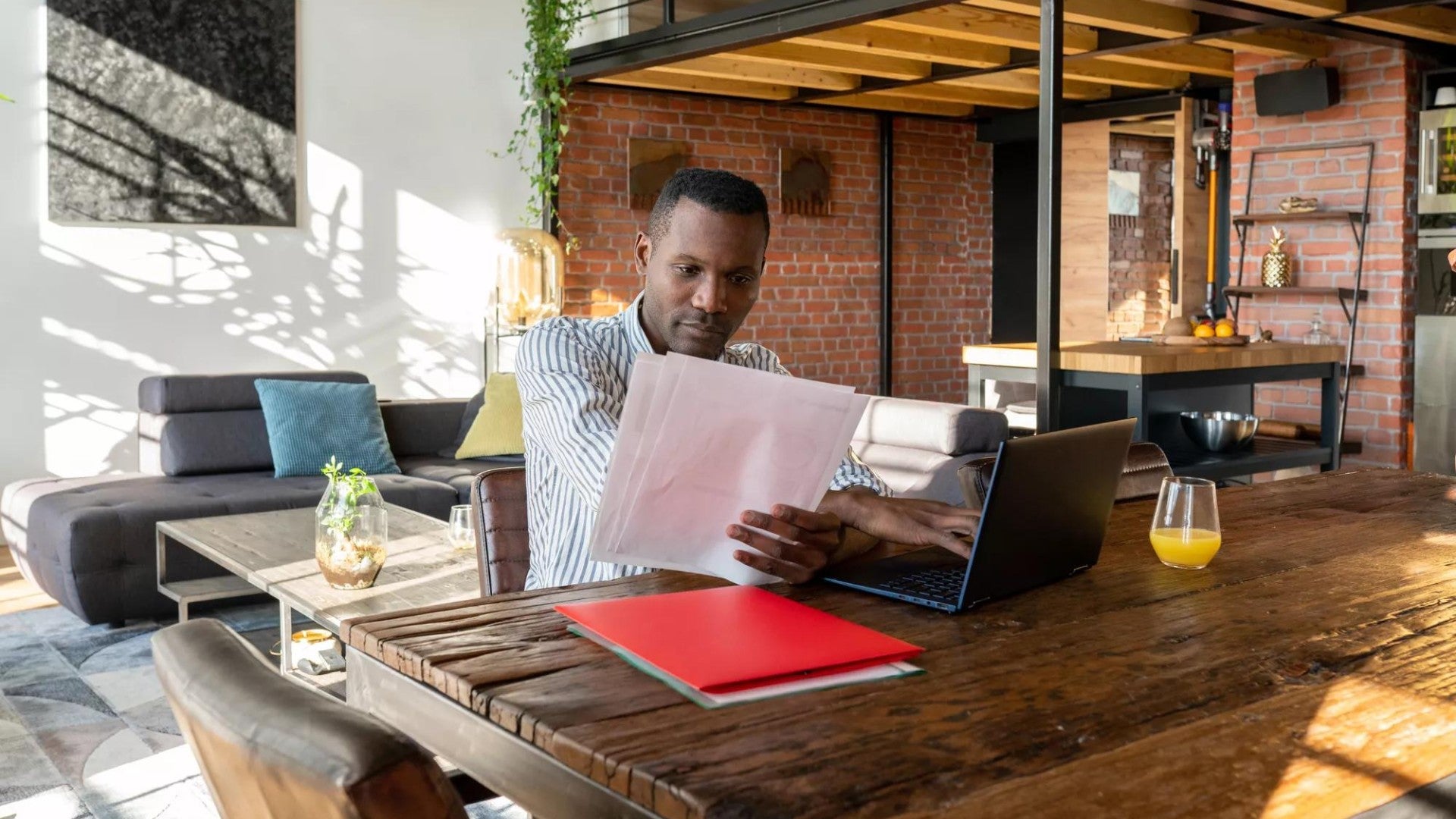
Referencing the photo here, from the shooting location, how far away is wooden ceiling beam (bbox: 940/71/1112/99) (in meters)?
7.22

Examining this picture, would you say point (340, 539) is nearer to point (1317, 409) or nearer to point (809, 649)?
point (809, 649)

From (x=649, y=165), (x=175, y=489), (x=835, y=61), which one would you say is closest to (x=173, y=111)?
(x=175, y=489)

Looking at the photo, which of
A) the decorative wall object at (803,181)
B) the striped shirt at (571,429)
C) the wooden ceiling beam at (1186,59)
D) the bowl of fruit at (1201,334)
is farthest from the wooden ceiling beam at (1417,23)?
the striped shirt at (571,429)

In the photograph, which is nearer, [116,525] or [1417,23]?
[116,525]

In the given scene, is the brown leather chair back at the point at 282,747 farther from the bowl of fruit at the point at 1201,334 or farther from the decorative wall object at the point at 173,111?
the decorative wall object at the point at 173,111

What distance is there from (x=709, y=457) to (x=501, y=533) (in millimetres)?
695

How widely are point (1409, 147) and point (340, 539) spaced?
5.30m

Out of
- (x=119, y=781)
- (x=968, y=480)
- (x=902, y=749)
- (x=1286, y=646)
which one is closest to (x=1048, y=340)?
(x=968, y=480)

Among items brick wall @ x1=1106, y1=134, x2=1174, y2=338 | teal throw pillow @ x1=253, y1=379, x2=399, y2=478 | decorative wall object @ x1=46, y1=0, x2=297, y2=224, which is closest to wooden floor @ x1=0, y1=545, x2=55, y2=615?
teal throw pillow @ x1=253, y1=379, x2=399, y2=478

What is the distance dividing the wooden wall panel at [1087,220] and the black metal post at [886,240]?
1084 mm

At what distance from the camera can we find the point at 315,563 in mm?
3576

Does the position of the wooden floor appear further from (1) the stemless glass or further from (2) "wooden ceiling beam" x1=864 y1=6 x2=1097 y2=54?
(2) "wooden ceiling beam" x1=864 y1=6 x2=1097 y2=54

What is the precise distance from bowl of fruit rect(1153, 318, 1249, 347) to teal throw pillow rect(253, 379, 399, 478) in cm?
323

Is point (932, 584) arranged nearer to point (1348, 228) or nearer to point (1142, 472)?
point (1142, 472)
